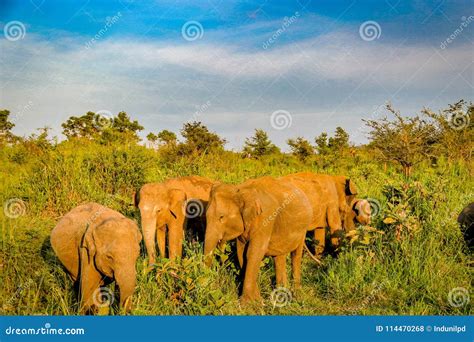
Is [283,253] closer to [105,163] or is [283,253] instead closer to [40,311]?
[40,311]

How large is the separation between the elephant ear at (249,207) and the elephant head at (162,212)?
6.47ft

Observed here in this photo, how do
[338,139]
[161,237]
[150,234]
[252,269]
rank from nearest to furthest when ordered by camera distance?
[252,269] → [150,234] → [161,237] → [338,139]

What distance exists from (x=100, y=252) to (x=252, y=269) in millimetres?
2539

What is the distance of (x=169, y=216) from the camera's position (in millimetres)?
8805

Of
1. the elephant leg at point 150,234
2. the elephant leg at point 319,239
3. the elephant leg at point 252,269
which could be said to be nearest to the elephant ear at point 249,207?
the elephant leg at point 252,269

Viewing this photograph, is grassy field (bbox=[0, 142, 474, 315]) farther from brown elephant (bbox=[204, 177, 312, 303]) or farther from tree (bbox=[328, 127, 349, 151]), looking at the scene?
tree (bbox=[328, 127, 349, 151])

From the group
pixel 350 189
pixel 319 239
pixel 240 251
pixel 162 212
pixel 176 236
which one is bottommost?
pixel 240 251

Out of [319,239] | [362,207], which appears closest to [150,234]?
[319,239]

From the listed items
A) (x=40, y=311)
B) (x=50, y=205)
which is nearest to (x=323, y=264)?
(x=40, y=311)

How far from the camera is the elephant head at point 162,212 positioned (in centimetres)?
848

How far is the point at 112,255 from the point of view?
516 cm

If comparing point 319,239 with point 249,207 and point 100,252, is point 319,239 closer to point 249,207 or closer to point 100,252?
point 249,207

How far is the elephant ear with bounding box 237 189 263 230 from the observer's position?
696 centimetres

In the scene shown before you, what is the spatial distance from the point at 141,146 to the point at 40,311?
7.60 metres
